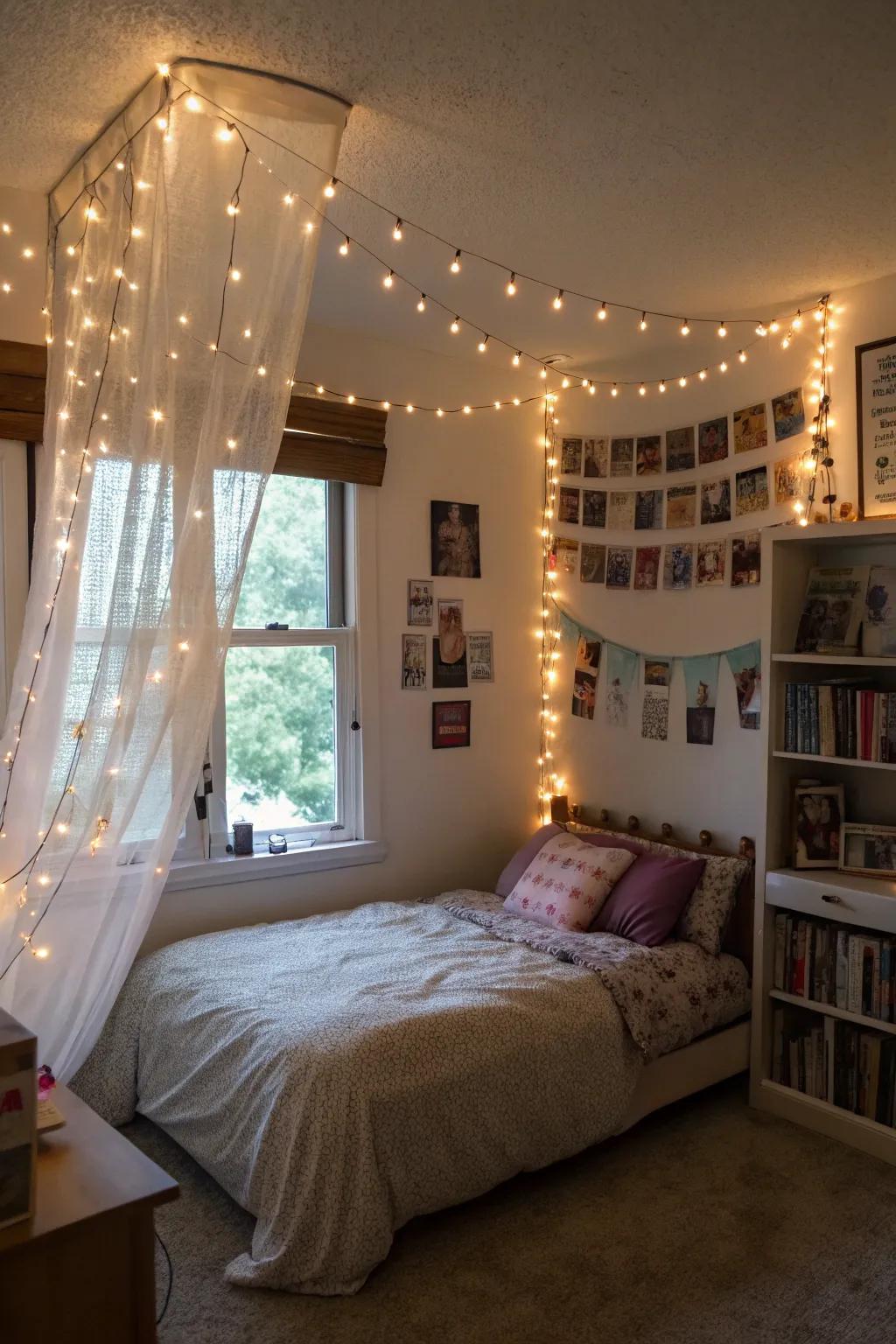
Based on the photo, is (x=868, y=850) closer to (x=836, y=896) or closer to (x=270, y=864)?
(x=836, y=896)

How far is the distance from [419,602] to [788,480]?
1445 mm

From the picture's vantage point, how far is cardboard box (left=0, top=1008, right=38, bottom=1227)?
1631mm

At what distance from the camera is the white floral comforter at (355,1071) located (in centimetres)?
228

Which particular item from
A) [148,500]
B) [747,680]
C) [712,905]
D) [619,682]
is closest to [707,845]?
[712,905]

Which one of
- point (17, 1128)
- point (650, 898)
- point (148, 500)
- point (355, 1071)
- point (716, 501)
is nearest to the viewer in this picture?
point (17, 1128)

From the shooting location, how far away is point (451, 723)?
4055 millimetres

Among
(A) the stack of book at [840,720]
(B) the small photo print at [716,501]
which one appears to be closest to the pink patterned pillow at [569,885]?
(A) the stack of book at [840,720]

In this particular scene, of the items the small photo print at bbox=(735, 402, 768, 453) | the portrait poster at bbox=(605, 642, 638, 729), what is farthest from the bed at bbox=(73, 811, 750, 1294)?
the small photo print at bbox=(735, 402, 768, 453)

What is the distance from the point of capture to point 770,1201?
266 cm

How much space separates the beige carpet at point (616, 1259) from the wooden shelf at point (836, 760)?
1.14 metres

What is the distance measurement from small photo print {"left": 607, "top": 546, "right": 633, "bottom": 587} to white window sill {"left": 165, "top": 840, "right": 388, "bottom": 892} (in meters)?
1.42

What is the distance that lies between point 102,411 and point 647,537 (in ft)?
7.87

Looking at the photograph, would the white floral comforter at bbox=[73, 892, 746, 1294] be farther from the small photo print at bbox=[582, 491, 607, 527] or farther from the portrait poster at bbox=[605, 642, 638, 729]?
the small photo print at bbox=[582, 491, 607, 527]

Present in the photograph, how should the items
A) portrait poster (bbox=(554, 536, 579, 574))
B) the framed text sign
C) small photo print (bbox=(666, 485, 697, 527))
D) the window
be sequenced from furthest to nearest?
portrait poster (bbox=(554, 536, 579, 574)) → small photo print (bbox=(666, 485, 697, 527)) → the window → the framed text sign
